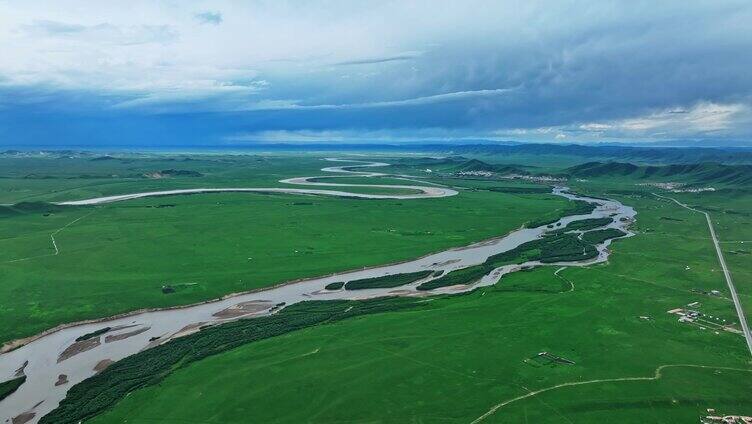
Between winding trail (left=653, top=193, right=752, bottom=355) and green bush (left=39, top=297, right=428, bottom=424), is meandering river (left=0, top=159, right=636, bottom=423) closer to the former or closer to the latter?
green bush (left=39, top=297, right=428, bottom=424)

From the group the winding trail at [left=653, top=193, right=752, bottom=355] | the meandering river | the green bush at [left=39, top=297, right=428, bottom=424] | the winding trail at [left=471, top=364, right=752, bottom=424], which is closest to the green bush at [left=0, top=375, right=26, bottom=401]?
the meandering river

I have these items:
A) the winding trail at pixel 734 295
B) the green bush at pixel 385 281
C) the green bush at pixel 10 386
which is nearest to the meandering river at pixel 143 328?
the green bush at pixel 10 386

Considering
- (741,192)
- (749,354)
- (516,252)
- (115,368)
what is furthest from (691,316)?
(741,192)

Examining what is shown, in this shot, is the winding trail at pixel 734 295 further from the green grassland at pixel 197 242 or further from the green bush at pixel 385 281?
the green bush at pixel 385 281

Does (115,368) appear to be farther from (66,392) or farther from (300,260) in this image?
(300,260)

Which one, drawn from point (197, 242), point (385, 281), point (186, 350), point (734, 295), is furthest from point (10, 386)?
point (734, 295)
